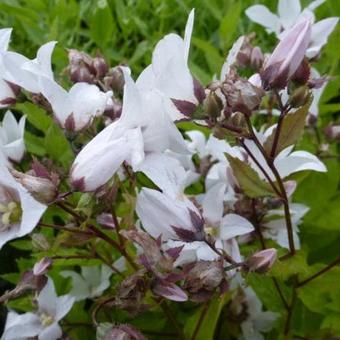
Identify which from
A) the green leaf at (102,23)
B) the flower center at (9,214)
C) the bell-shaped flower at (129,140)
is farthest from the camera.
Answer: the green leaf at (102,23)

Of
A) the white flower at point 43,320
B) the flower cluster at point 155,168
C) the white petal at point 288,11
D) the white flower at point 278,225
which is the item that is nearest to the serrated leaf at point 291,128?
the flower cluster at point 155,168

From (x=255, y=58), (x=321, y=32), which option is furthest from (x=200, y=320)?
(x=321, y=32)

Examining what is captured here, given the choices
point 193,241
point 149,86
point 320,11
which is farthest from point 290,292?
point 320,11

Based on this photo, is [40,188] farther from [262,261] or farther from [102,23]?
[102,23]

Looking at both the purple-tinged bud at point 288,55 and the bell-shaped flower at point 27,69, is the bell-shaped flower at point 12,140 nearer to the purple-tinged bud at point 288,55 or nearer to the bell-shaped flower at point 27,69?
the bell-shaped flower at point 27,69

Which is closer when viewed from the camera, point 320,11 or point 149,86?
point 149,86

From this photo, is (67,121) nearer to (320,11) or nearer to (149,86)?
(149,86)

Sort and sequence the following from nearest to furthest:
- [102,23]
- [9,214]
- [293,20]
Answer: [9,214]
[293,20]
[102,23]
